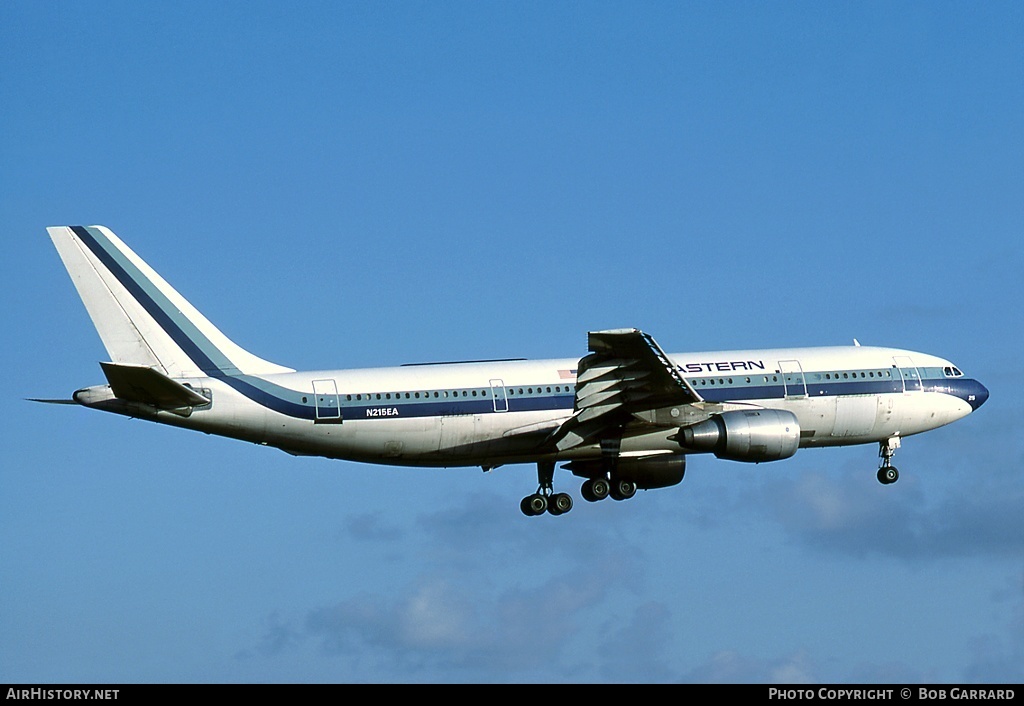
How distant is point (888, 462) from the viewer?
65938 mm

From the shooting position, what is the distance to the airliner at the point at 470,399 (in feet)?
188

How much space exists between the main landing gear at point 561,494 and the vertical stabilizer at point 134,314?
11930mm

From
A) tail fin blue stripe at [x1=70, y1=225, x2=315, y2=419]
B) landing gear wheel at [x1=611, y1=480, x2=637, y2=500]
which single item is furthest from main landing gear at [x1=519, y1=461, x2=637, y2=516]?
tail fin blue stripe at [x1=70, y1=225, x2=315, y2=419]

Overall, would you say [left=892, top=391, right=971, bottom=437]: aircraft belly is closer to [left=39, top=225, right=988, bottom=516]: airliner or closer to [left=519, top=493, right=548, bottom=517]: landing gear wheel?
[left=39, top=225, right=988, bottom=516]: airliner

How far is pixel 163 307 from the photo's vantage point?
58.5 meters

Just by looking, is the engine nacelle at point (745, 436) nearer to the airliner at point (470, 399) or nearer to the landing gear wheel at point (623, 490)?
the airliner at point (470, 399)

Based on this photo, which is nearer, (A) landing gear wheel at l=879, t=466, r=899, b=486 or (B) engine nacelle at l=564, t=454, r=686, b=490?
(B) engine nacelle at l=564, t=454, r=686, b=490

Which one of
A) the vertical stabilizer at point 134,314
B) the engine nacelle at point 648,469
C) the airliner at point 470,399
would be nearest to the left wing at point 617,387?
the airliner at point 470,399

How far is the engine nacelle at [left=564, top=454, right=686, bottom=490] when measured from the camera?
205 ft

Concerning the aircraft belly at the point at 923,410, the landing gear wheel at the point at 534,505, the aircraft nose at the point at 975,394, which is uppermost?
the aircraft nose at the point at 975,394

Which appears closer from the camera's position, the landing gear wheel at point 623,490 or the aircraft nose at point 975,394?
the landing gear wheel at point 623,490

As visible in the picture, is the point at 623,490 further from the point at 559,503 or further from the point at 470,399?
the point at 470,399

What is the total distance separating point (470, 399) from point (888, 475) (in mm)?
18712

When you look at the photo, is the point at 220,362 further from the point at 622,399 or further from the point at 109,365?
the point at 622,399
